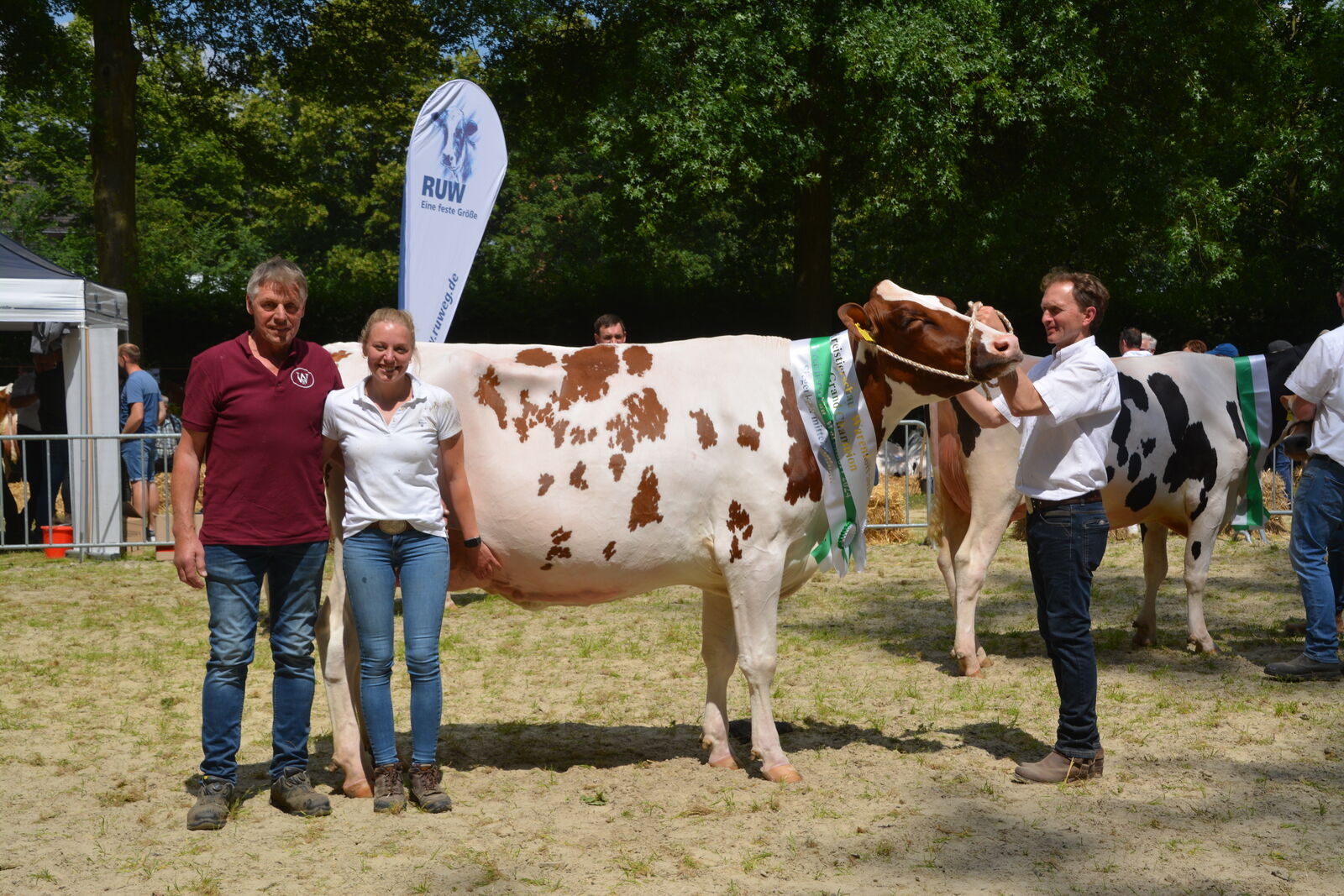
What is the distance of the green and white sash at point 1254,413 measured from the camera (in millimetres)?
8117

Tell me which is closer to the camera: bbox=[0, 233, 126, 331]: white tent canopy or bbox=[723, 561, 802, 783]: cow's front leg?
bbox=[723, 561, 802, 783]: cow's front leg

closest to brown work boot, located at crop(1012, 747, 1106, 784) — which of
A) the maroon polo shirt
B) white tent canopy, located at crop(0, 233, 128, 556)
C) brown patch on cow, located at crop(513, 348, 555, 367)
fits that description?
brown patch on cow, located at crop(513, 348, 555, 367)

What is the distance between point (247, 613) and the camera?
482cm

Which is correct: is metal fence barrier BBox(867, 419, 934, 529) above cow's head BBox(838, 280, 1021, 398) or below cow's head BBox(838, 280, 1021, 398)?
below

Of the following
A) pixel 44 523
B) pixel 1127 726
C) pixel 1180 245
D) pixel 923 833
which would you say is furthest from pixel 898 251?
pixel 923 833

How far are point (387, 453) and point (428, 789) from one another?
1442mm

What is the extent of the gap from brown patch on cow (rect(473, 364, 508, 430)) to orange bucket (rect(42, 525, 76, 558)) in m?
A: 8.85

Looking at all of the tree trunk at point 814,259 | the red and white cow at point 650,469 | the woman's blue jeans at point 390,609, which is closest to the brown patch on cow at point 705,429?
the red and white cow at point 650,469

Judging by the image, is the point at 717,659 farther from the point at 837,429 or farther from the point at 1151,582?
the point at 1151,582

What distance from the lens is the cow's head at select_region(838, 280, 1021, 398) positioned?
5.17 m

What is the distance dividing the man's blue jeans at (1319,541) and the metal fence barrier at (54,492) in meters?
9.81

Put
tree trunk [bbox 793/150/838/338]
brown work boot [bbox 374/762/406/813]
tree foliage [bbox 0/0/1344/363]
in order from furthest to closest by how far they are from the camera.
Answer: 1. tree trunk [bbox 793/150/838/338]
2. tree foliage [bbox 0/0/1344/363]
3. brown work boot [bbox 374/762/406/813]

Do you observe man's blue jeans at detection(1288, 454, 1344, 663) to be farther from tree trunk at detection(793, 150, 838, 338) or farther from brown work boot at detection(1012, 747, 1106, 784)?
tree trunk at detection(793, 150, 838, 338)

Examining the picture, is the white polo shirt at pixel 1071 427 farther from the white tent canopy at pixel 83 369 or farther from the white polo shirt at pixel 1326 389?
the white tent canopy at pixel 83 369
